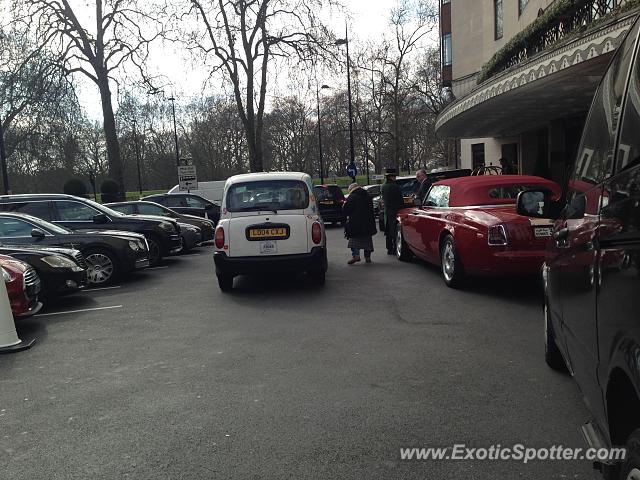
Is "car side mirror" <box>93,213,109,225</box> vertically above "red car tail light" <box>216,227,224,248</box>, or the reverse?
"car side mirror" <box>93,213,109,225</box>

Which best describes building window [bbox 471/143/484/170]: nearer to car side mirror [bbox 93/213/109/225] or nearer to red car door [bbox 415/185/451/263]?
red car door [bbox 415/185/451/263]

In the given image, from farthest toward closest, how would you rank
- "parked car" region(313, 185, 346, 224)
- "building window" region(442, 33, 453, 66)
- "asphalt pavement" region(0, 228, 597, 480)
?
1. "building window" region(442, 33, 453, 66)
2. "parked car" region(313, 185, 346, 224)
3. "asphalt pavement" region(0, 228, 597, 480)

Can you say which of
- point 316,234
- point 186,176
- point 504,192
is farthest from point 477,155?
point 316,234

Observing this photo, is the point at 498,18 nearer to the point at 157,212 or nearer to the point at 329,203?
the point at 329,203

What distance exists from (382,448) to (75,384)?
279 centimetres

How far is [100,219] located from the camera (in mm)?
12195

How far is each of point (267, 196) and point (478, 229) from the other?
3.34 m

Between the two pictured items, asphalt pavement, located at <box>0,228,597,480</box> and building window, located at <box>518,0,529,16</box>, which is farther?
building window, located at <box>518,0,529,16</box>

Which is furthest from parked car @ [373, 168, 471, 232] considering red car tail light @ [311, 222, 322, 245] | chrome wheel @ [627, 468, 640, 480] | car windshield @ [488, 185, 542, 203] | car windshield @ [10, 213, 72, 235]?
chrome wheel @ [627, 468, 640, 480]

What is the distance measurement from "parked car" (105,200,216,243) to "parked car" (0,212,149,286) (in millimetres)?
5394

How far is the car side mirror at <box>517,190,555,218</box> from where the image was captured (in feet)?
13.4

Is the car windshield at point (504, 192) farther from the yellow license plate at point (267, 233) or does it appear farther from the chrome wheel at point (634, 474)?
the chrome wheel at point (634, 474)

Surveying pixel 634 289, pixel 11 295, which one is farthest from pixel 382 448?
pixel 11 295

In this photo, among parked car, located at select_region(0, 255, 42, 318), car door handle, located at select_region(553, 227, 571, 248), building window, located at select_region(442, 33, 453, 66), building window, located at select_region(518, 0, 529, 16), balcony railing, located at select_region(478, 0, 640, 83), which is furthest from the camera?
building window, located at select_region(442, 33, 453, 66)
